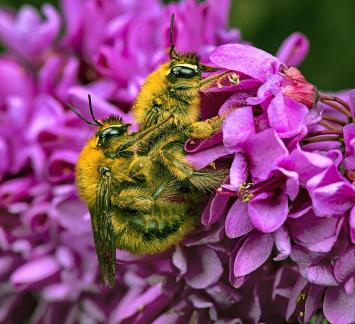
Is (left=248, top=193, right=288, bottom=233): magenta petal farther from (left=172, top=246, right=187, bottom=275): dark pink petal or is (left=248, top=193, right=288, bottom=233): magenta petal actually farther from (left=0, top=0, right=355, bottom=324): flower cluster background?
(left=172, top=246, right=187, bottom=275): dark pink petal

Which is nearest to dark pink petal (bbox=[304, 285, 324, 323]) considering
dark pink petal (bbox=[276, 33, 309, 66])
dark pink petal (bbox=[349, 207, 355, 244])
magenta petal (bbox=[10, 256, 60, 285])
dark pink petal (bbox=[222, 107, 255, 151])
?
dark pink petal (bbox=[349, 207, 355, 244])

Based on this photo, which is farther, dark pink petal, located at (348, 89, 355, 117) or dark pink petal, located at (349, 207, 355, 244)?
dark pink petal, located at (348, 89, 355, 117)

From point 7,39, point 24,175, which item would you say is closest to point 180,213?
point 24,175

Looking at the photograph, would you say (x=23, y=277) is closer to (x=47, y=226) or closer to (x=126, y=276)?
(x=47, y=226)

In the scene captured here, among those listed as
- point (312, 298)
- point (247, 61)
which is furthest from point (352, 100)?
point (312, 298)

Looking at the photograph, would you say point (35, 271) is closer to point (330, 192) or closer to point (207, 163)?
point (207, 163)

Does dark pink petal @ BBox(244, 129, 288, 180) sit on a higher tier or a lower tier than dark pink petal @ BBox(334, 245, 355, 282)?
higher
